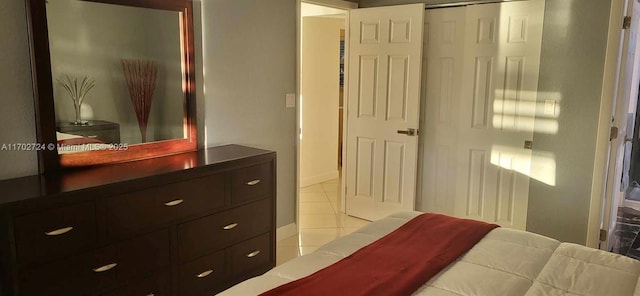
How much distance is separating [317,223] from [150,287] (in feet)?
6.85

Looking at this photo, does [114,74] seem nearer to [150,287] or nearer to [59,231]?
[59,231]

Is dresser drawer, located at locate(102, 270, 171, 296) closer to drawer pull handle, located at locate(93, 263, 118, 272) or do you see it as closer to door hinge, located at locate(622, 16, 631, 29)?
drawer pull handle, located at locate(93, 263, 118, 272)

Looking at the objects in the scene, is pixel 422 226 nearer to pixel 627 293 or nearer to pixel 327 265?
pixel 327 265

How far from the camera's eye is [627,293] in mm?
1694

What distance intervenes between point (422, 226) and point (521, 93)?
1873 millimetres

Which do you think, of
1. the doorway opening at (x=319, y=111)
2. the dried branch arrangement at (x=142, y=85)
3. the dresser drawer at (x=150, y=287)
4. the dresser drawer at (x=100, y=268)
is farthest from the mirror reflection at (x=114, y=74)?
the doorway opening at (x=319, y=111)

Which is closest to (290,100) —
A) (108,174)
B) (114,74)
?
(114,74)

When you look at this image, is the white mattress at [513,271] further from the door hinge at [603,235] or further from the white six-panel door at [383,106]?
the white six-panel door at [383,106]

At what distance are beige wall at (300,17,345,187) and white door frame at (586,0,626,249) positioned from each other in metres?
3.19

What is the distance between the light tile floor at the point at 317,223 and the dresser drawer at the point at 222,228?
1.78 feet

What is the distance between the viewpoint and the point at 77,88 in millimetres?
2525

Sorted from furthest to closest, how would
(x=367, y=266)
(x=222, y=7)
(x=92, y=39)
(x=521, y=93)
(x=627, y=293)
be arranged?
(x=521, y=93) < (x=222, y=7) < (x=92, y=39) < (x=367, y=266) < (x=627, y=293)

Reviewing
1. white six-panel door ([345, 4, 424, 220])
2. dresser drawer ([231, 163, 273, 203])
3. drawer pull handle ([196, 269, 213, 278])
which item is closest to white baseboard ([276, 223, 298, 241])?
white six-panel door ([345, 4, 424, 220])

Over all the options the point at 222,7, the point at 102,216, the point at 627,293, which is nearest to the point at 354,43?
the point at 222,7
